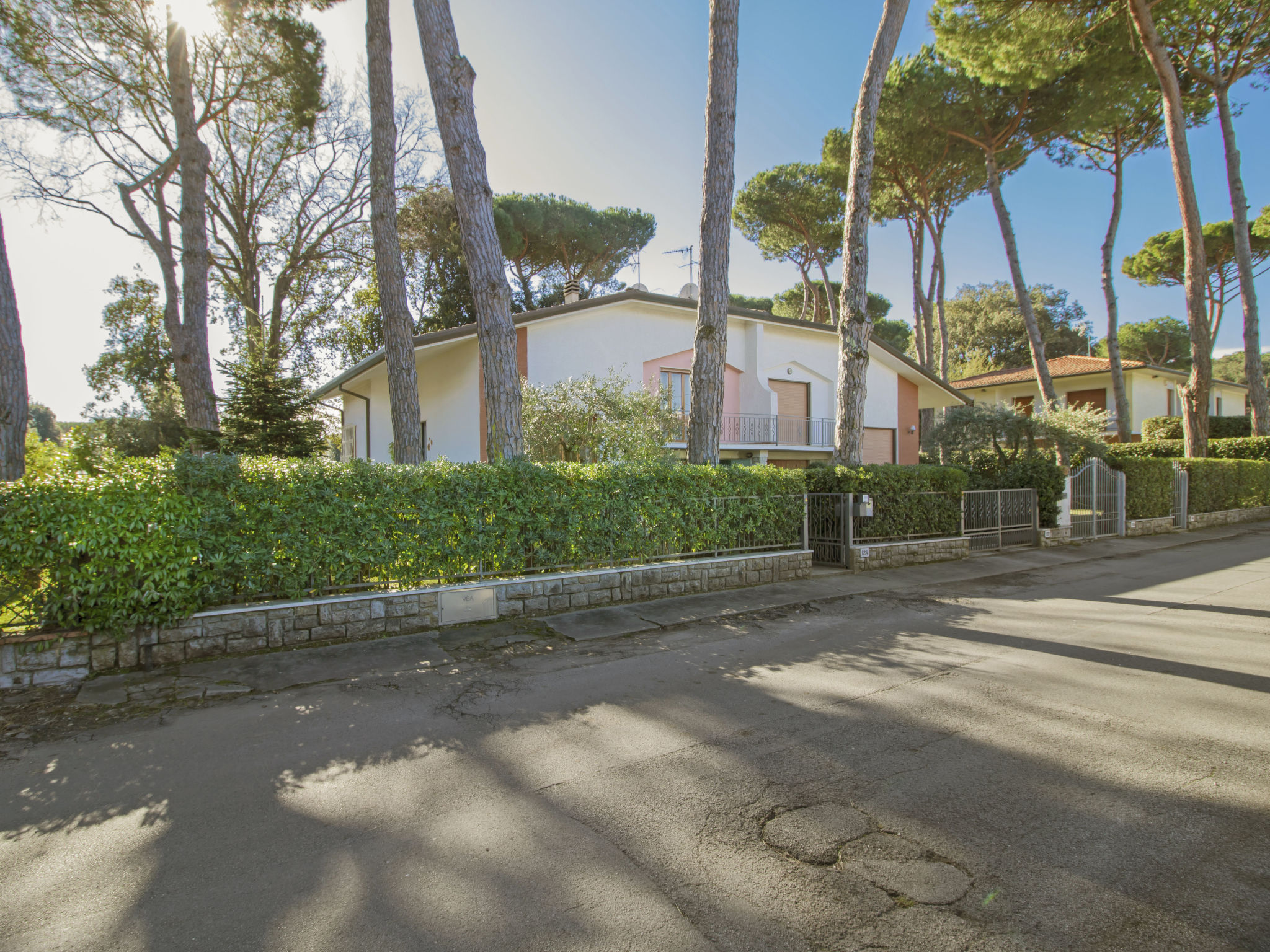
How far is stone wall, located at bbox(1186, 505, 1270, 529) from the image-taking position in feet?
57.4

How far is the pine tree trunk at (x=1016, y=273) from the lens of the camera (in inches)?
832

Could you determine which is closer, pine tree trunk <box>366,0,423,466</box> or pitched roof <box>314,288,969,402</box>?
pine tree trunk <box>366,0,423,466</box>

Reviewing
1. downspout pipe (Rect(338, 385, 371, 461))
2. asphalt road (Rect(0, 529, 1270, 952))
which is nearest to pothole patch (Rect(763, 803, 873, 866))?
asphalt road (Rect(0, 529, 1270, 952))

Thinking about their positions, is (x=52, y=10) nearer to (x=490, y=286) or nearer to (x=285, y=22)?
(x=285, y=22)

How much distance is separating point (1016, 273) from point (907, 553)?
15.8 meters

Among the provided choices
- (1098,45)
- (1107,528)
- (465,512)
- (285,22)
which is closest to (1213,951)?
(465,512)

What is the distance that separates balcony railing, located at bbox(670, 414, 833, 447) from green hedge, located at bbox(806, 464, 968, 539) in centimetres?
813

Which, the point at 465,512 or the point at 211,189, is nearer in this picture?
the point at 465,512

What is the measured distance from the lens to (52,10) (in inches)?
561

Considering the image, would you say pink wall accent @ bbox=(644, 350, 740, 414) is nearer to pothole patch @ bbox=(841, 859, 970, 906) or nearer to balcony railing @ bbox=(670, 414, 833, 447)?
balcony railing @ bbox=(670, 414, 833, 447)

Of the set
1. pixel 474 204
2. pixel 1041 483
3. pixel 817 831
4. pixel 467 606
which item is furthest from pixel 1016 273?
pixel 817 831

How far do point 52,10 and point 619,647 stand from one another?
62.7 ft

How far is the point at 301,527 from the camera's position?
20.2ft

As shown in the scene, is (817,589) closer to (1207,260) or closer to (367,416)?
(367,416)
